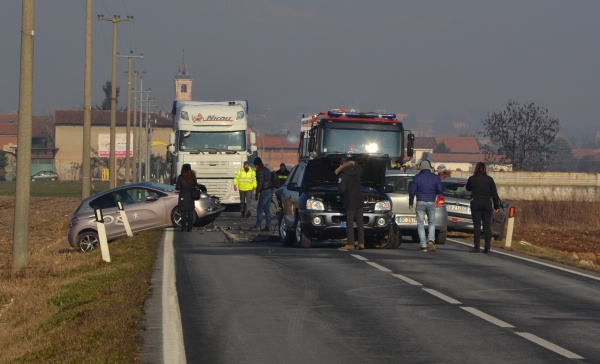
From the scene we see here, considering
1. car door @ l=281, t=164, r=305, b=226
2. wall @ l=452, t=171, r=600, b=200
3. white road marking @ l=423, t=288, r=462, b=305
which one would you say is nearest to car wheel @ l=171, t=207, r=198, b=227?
car door @ l=281, t=164, r=305, b=226

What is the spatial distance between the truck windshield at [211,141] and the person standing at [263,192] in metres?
9.42

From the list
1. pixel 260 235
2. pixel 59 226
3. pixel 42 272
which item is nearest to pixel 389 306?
pixel 42 272

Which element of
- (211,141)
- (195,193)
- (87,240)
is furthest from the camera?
(211,141)

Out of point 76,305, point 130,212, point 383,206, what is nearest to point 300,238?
point 383,206

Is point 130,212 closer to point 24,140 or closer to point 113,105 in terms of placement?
point 24,140

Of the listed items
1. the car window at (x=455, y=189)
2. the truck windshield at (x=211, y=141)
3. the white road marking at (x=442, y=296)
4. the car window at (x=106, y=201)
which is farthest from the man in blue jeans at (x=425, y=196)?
the truck windshield at (x=211, y=141)

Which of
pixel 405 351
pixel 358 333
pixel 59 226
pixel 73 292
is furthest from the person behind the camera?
pixel 59 226

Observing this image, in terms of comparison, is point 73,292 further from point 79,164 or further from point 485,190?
point 79,164

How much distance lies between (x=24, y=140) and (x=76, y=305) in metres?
7.07

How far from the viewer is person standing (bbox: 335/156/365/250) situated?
22.1 metres

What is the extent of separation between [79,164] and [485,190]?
140340mm

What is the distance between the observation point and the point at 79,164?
159 m

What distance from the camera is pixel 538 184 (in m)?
77.8

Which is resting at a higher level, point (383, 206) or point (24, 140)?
point (24, 140)
